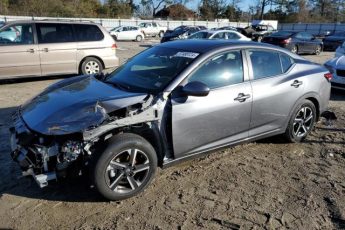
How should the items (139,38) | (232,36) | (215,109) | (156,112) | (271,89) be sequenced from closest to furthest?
(156,112), (215,109), (271,89), (232,36), (139,38)

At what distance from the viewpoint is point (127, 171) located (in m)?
3.79

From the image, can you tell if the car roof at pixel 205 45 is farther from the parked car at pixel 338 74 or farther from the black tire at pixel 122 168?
the parked car at pixel 338 74

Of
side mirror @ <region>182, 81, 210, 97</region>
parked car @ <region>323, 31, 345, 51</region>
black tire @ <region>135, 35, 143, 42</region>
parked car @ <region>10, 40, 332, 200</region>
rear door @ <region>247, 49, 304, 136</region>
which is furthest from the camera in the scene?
black tire @ <region>135, 35, 143, 42</region>

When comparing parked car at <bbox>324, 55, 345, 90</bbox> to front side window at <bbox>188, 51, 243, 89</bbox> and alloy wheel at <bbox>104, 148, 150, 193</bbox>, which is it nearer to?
front side window at <bbox>188, 51, 243, 89</bbox>

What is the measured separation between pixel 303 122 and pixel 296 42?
15.9 metres

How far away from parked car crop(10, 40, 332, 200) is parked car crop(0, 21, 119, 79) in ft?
17.0

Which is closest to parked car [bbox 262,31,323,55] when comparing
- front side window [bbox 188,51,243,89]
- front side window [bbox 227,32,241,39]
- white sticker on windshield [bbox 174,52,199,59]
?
front side window [bbox 227,32,241,39]

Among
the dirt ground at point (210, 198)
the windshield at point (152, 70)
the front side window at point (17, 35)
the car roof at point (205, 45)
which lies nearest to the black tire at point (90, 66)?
the front side window at point (17, 35)

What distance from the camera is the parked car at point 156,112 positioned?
355 cm

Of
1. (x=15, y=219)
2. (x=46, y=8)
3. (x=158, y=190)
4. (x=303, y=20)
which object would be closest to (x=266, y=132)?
(x=158, y=190)

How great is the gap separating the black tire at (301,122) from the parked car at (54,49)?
6819 mm

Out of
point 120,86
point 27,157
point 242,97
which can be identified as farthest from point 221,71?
point 27,157

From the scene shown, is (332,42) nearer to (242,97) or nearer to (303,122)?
(303,122)

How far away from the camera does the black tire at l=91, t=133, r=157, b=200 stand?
3.57 metres
